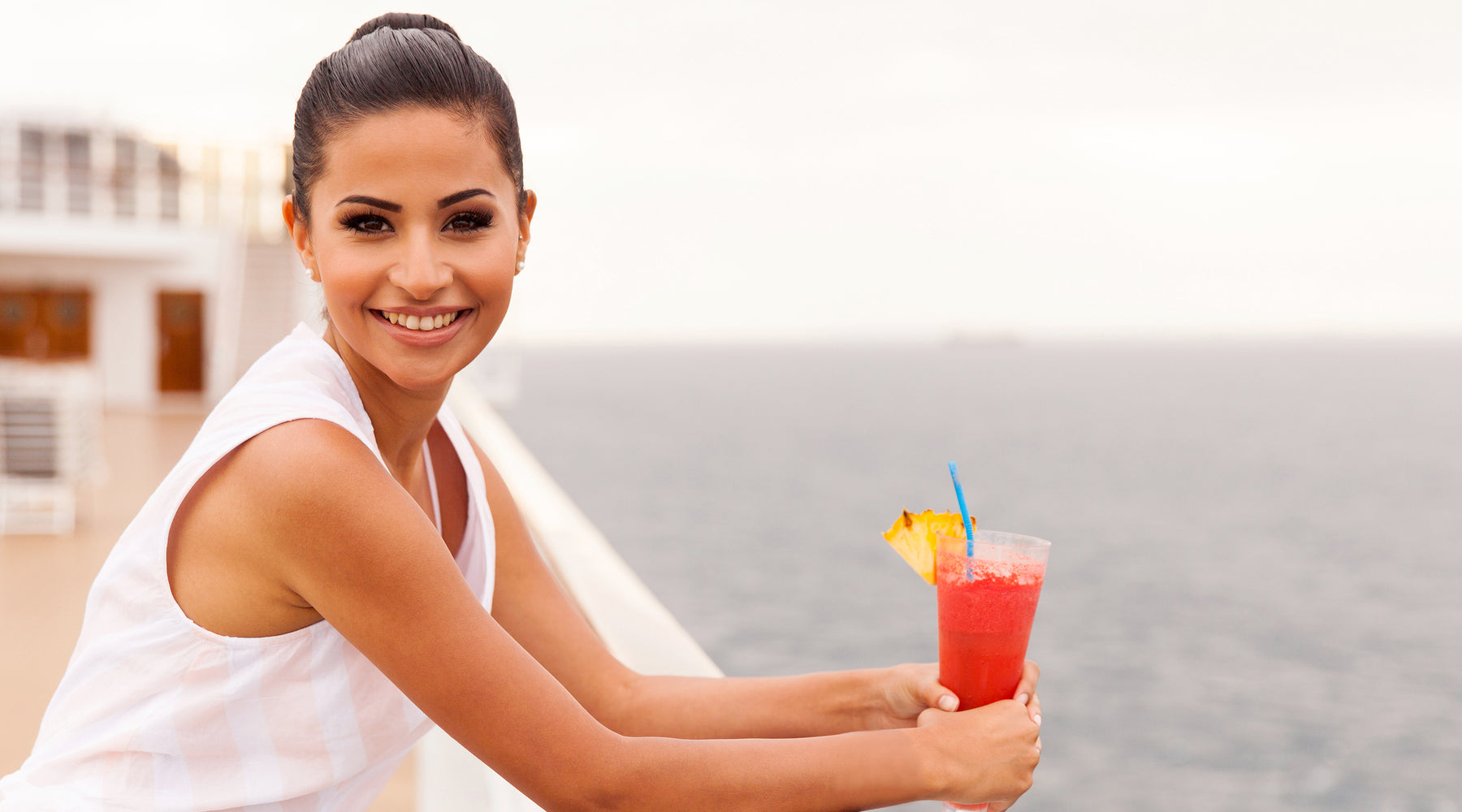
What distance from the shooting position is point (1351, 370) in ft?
418

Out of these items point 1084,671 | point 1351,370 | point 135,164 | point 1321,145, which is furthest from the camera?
point 1351,370

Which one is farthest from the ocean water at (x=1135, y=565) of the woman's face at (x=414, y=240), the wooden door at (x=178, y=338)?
the woman's face at (x=414, y=240)

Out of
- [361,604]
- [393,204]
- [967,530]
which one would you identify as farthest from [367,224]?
[967,530]

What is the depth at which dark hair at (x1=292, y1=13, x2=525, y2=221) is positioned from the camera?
1092mm

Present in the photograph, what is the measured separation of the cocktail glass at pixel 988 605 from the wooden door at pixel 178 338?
15279 mm

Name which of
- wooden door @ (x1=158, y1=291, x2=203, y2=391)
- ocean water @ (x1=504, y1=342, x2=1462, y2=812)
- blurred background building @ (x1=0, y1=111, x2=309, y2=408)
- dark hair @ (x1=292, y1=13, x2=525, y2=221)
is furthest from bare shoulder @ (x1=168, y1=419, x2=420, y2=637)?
ocean water @ (x1=504, y1=342, x2=1462, y2=812)

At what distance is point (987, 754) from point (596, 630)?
3.73 ft

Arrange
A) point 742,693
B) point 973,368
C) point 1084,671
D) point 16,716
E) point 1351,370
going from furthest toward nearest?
point 973,368 < point 1351,370 < point 1084,671 < point 16,716 < point 742,693

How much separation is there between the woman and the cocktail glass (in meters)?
0.04

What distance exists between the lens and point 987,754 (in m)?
1.10

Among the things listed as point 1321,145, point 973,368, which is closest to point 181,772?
point 1321,145

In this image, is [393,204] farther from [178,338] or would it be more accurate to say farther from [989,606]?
[178,338]

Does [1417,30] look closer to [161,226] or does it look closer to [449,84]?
[161,226]

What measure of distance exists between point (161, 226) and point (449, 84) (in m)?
14.6
